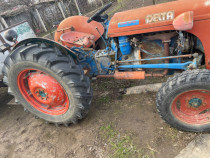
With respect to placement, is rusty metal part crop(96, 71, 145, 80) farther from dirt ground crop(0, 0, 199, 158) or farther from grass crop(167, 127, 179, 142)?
grass crop(167, 127, 179, 142)

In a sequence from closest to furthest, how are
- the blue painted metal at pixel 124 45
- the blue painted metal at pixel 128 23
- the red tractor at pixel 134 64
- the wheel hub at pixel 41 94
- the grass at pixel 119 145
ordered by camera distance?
the red tractor at pixel 134 64
the grass at pixel 119 145
the blue painted metal at pixel 128 23
the blue painted metal at pixel 124 45
the wheel hub at pixel 41 94

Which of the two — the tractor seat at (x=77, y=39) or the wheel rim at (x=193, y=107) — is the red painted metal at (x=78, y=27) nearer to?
the tractor seat at (x=77, y=39)

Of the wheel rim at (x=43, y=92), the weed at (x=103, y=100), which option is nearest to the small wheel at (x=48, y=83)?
the wheel rim at (x=43, y=92)

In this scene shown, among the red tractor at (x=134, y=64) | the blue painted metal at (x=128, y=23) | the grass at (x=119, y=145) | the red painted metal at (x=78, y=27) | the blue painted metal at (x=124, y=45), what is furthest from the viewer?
the red painted metal at (x=78, y=27)

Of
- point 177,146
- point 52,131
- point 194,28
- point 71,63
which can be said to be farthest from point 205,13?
point 52,131

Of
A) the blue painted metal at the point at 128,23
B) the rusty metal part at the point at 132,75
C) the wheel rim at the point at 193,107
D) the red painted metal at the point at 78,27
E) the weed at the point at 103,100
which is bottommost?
the weed at the point at 103,100

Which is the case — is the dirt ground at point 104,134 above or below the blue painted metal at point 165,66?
below

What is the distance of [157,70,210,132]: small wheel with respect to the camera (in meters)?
1.66

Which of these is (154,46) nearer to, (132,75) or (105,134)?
(132,75)

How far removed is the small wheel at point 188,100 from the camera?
5.45 ft

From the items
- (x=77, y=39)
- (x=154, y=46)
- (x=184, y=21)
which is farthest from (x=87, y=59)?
(x=184, y=21)

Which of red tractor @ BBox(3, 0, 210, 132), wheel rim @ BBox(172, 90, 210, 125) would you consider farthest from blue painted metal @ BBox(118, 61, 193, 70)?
wheel rim @ BBox(172, 90, 210, 125)

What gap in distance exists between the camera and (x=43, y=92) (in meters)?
2.41

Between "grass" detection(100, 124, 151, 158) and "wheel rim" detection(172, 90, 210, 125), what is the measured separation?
1.99 feet
